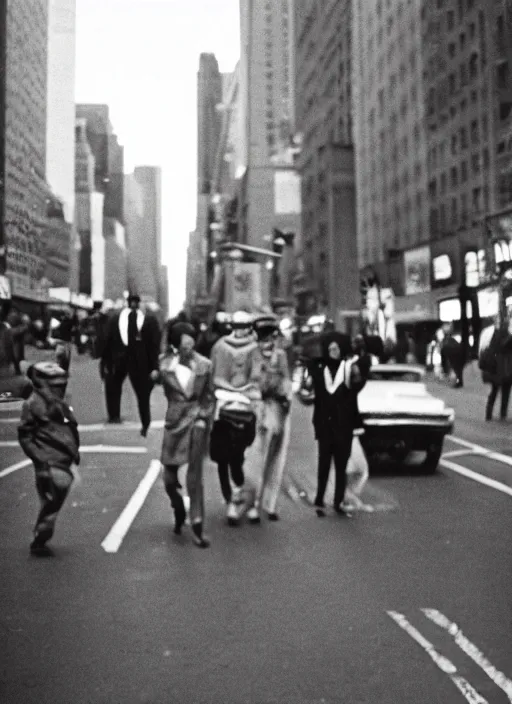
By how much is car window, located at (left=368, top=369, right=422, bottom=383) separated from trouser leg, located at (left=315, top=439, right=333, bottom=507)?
370 centimetres

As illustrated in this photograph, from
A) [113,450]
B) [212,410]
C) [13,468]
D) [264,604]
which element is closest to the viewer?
[264,604]

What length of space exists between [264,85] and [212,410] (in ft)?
576

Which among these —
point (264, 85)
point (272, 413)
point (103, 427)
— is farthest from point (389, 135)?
point (264, 85)

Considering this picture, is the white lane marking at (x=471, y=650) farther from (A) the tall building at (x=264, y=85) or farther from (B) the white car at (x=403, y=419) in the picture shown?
(A) the tall building at (x=264, y=85)

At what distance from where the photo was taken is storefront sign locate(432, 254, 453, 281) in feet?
183

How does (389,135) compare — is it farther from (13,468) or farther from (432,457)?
(13,468)

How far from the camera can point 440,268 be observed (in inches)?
2243

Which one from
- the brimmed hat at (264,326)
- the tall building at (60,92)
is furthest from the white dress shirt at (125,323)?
the tall building at (60,92)

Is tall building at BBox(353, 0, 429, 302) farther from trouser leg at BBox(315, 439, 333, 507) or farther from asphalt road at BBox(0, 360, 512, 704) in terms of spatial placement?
asphalt road at BBox(0, 360, 512, 704)

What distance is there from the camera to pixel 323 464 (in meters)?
10.7

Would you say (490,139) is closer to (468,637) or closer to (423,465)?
(423,465)

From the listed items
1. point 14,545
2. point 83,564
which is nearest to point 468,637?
point 83,564

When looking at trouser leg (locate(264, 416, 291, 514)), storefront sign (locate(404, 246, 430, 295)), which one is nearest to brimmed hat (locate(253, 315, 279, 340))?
trouser leg (locate(264, 416, 291, 514))

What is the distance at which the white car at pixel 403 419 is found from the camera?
13.3m
